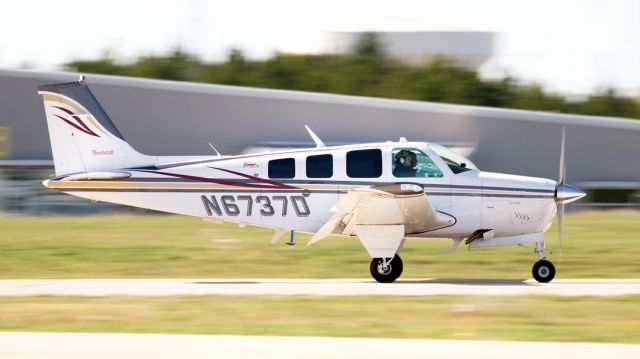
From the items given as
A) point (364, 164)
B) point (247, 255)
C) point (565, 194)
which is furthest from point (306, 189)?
point (247, 255)

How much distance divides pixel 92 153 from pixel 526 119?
15.6m

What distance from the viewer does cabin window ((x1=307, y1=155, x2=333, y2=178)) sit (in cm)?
1489

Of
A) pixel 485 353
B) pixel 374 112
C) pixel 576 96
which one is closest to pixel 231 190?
pixel 485 353

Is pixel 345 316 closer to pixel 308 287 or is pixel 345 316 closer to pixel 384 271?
pixel 308 287

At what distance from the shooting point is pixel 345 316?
11.4 metres

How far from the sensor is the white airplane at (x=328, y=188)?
1460 cm

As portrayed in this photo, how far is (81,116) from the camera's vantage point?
50.8 ft

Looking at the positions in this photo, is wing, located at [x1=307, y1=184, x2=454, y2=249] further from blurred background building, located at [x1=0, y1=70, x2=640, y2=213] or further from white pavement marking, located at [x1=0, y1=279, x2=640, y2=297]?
blurred background building, located at [x1=0, y1=70, x2=640, y2=213]

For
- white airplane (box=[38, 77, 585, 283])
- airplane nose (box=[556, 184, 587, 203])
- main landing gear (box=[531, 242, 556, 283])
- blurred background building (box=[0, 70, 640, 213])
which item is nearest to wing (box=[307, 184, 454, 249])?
white airplane (box=[38, 77, 585, 283])

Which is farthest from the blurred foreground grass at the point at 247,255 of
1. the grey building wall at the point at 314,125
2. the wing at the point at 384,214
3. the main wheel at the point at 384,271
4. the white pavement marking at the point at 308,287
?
the grey building wall at the point at 314,125

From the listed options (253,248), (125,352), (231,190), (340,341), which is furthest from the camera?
(253,248)

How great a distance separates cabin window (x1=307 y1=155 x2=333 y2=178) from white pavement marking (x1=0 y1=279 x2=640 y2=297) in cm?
165

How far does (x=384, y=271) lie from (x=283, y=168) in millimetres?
2180

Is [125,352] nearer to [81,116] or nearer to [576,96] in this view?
[81,116]
